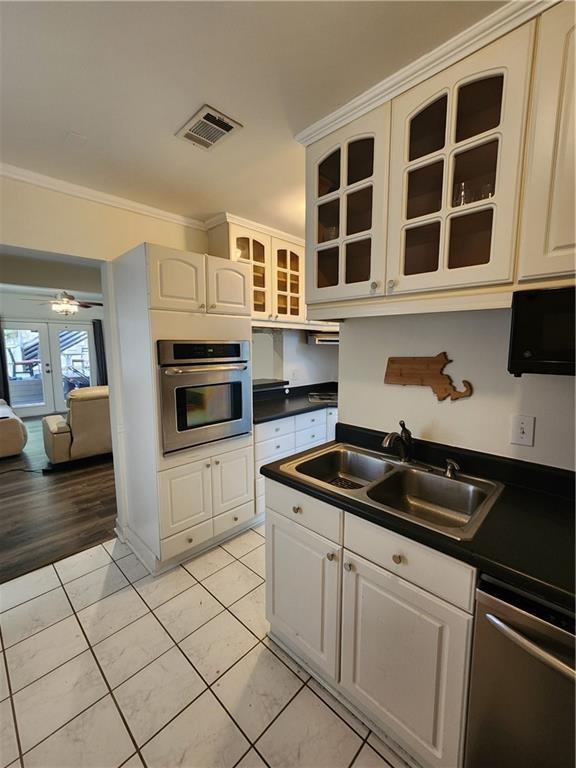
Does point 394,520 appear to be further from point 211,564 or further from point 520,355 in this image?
point 211,564

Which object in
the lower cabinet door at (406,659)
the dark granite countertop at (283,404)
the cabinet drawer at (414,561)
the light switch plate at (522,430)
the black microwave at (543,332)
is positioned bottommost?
the lower cabinet door at (406,659)

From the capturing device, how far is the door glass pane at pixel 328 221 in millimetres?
1590

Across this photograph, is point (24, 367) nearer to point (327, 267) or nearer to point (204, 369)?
point (204, 369)

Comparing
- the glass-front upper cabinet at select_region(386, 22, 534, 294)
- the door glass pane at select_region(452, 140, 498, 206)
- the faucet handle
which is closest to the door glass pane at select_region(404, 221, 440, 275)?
the glass-front upper cabinet at select_region(386, 22, 534, 294)

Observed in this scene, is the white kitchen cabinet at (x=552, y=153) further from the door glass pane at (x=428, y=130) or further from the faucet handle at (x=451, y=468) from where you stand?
the faucet handle at (x=451, y=468)

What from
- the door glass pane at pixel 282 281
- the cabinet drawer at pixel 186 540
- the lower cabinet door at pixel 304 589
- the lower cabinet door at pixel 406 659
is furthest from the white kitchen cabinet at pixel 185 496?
the door glass pane at pixel 282 281

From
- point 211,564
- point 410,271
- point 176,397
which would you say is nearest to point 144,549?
point 211,564

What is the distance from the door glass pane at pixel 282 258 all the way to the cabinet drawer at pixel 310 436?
5.08 feet

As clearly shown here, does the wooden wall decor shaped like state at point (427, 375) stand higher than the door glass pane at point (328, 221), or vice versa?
the door glass pane at point (328, 221)

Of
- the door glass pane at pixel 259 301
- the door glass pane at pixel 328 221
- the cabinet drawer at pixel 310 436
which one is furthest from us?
the cabinet drawer at pixel 310 436

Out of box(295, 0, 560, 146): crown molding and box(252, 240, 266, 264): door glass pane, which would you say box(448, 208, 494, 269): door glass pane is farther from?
box(252, 240, 266, 264): door glass pane

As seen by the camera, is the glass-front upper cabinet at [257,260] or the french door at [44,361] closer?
the glass-front upper cabinet at [257,260]

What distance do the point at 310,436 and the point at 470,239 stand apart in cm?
228

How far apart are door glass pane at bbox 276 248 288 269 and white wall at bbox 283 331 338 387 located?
0.75 meters
